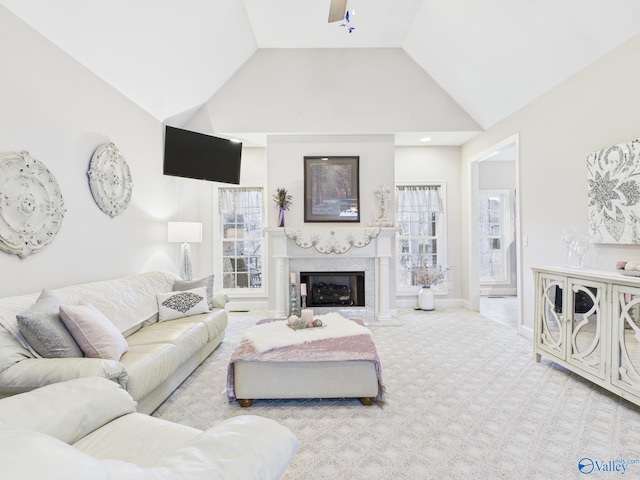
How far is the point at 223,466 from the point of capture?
767 millimetres

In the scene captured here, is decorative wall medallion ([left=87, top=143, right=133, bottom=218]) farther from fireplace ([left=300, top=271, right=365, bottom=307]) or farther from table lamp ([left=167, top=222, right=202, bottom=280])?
fireplace ([left=300, top=271, right=365, bottom=307])

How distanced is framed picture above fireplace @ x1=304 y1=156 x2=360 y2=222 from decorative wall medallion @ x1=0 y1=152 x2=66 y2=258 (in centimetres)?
300

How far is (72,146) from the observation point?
286 cm

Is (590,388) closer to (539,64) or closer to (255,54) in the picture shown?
(539,64)

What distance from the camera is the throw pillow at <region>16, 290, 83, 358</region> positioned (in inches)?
73.9

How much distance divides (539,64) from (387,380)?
11.2ft

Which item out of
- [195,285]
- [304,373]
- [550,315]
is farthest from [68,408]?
[550,315]

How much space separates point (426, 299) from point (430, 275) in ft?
1.30

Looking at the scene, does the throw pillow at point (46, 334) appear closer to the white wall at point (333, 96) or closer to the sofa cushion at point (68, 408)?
the sofa cushion at point (68, 408)

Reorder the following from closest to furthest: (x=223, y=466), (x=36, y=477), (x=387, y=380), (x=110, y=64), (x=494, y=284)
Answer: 1. (x=36, y=477)
2. (x=223, y=466)
3. (x=387, y=380)
4. (x=110, y=64)
5. (x=494, y=284)

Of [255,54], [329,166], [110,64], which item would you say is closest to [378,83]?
[329,166]

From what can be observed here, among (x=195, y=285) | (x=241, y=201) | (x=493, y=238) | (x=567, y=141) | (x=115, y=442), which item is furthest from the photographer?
(x=493, y=238)

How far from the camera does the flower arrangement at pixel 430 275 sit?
5.40m

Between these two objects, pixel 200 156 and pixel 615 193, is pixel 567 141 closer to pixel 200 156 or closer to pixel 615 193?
pixel 615 193
